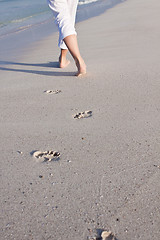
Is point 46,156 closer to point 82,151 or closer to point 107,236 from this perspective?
point 82,151

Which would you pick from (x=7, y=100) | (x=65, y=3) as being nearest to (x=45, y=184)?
(x=7, y=100)

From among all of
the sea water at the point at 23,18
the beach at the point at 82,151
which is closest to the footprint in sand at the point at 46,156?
the beach at the point at 82,151

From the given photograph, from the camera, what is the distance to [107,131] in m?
2.25

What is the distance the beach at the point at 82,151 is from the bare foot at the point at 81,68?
0.27 ft

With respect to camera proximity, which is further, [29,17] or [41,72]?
[29,17]

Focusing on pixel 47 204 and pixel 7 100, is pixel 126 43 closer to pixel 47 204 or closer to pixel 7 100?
pixel 7 100

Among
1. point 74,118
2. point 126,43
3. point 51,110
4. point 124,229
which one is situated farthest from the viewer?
point 126,43

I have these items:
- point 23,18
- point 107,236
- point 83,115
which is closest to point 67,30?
point 83,115

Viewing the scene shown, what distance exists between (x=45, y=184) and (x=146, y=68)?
2100 mm

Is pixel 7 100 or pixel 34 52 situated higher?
pixel 7 100

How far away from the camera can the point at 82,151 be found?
2041mm

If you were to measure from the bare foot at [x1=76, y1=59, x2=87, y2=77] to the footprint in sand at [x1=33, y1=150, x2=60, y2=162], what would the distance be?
5.06 ft

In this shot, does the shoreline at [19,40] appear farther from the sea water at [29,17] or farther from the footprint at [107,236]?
the footprint at [107,236]

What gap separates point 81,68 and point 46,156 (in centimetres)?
160
